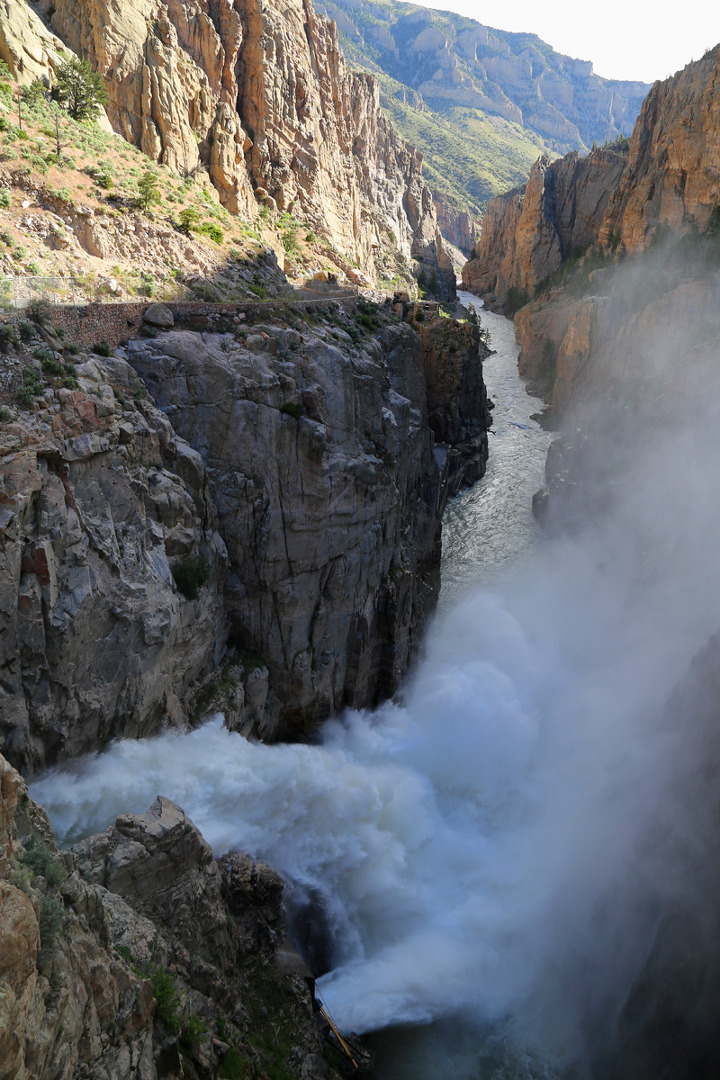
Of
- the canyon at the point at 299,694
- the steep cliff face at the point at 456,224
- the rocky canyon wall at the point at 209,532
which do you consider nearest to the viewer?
the canyon at the point at 299,694

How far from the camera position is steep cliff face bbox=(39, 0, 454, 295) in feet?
125

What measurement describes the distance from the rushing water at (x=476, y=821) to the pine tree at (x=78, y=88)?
1351 inches

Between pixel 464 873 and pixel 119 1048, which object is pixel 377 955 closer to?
pixel 464 873

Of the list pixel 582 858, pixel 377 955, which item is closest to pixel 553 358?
pixel 582 858

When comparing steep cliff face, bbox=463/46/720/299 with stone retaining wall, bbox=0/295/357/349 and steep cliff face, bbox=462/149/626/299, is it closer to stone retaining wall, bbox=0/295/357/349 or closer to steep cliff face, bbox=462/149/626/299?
steep cliff face, bbox=462/149/626/299

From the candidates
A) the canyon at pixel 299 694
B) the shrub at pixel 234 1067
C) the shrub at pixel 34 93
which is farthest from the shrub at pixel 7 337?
the shrub at pixel 34 93

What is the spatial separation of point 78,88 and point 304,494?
27.2 metres

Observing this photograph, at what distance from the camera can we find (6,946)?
705 centimetres

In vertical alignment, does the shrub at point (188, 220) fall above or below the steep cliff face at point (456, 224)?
below

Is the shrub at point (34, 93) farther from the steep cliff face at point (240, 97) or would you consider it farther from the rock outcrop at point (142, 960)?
the rock outcrop at point (142, 960)

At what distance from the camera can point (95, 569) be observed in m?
16.6

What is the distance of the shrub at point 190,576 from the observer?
67.0 feet

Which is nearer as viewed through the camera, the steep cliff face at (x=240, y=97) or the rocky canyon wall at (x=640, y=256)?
the steep cliff face at (x=240, y=97)

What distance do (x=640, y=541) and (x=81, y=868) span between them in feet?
123
